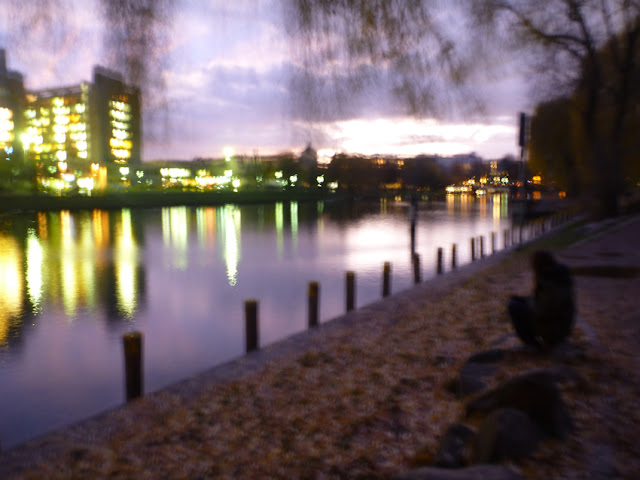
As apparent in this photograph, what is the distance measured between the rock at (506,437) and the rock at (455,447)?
0.17 meters

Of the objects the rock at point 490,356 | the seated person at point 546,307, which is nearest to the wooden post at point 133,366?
the rock at point 490,356

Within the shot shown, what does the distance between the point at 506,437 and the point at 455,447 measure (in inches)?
21.4

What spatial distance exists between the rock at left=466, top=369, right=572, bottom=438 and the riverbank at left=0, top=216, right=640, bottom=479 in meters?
0.13

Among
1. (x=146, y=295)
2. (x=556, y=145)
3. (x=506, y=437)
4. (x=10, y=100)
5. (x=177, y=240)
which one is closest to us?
(x=10, y=100)

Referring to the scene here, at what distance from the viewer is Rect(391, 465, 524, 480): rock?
247 cm

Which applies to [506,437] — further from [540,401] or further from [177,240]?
[177,240]

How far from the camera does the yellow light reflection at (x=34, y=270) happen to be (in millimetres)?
16769

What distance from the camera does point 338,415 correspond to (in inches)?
199

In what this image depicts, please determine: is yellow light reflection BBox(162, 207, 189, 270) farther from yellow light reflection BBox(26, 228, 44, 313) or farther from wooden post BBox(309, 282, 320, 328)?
wooden post BBox(309, 282, 320, 328)

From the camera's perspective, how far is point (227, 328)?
13602 millimetres

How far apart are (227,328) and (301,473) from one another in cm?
999

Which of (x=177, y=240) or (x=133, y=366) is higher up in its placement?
(x=133, y=366)

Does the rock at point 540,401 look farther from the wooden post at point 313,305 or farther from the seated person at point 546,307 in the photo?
the wooden post at point 313,305

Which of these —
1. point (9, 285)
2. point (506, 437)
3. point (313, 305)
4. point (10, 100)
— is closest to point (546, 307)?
point (506, 437)
